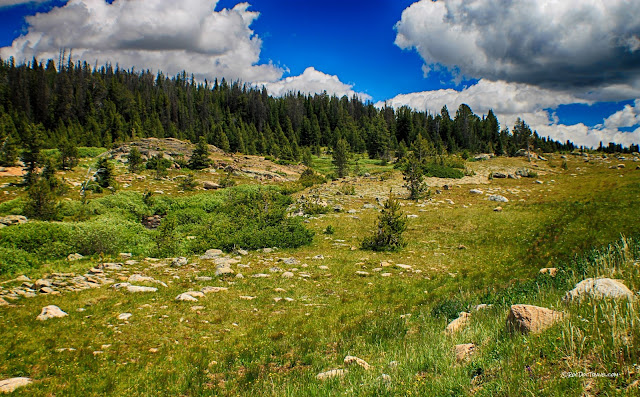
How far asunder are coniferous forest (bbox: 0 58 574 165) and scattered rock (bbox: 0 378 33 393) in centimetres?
7006

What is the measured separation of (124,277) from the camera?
12523 mm

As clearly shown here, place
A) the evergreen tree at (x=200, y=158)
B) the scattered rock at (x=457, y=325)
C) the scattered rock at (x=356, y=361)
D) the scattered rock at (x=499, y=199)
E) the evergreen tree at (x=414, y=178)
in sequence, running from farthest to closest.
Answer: the evergreen tree at (x=200, y=158)
the evergreen tree at (x=414, y=178)
the scattered rock at (x=499, y=199)
the scattered rock at (x=457, y=325)
the scattered rock at (x=356, y=361)

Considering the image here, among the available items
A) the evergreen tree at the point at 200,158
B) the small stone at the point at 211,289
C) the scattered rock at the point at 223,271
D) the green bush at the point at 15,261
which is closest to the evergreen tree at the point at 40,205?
the green bush at the point at 15,261

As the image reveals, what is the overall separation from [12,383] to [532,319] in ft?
30.9

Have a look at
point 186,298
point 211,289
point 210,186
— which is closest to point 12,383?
point 186,298

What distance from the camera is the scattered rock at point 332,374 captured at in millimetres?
5547

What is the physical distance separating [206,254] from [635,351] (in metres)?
17.3

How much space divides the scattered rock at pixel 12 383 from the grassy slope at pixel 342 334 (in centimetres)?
22

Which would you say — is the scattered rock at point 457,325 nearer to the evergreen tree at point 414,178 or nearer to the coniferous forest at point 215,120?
the evergreen tree at point 414,178

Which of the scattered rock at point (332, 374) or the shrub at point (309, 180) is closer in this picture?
the scattered rock at point (332, 374)

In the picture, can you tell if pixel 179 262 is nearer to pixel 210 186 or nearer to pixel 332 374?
pixel 332 374

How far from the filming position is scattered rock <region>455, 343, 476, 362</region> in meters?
5.18

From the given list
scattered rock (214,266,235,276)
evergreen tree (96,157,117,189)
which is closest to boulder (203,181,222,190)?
evergreen tree (96,157,117,189)

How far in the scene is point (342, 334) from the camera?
8148 millimetres
